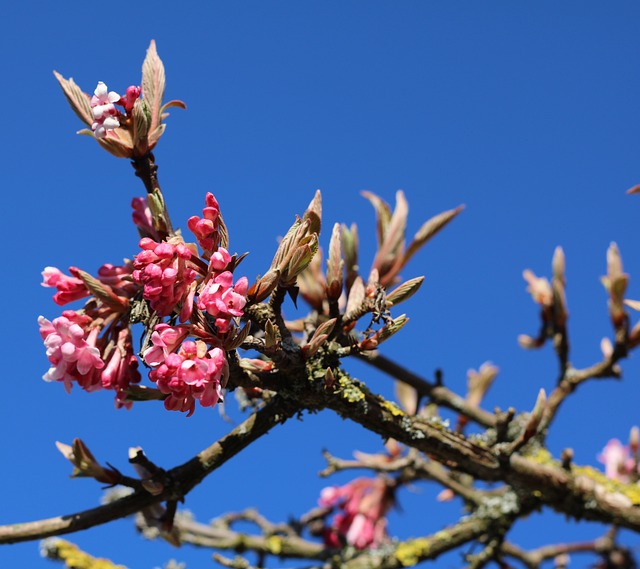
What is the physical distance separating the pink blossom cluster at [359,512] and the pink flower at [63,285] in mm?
2817

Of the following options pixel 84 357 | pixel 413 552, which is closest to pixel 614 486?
pixel 413 552

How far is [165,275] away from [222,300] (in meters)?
0.13

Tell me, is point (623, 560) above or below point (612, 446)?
below

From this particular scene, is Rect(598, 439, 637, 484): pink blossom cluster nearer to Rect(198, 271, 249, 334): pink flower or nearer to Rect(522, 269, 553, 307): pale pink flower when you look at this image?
Rect(522, 269, 553, 307): pale pink flower

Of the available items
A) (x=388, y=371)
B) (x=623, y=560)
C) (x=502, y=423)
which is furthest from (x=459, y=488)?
(x=502, y=423)

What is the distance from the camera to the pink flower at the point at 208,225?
162cm

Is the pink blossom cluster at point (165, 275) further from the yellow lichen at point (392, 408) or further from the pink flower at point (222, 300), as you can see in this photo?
the yellow lichen at point (392, 408)

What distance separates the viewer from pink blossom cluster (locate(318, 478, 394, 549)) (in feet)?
14.1

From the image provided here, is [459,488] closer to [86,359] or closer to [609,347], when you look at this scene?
[609,347]

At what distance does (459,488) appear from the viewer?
13.1ft

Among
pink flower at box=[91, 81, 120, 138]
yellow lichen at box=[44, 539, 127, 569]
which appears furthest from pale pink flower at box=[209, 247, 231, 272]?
yellow lichen at box=[44, 539, 127, 569]

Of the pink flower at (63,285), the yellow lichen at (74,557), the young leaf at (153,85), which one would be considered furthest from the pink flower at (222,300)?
the yellow lichen at (74,557)

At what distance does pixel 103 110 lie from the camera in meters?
1.79

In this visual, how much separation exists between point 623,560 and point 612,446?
67 centimetres
